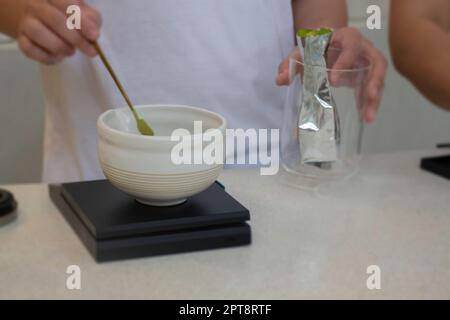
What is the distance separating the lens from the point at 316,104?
857 millimetres

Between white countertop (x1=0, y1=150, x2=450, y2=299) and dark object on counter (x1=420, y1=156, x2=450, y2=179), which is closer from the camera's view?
white countertop (x1=0, y1=150, x2=450, y2=299)

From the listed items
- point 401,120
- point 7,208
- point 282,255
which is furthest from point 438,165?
point 401,120

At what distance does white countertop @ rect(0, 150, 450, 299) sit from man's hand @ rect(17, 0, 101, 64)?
0.58 ft

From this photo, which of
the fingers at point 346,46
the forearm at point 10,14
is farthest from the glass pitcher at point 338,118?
the forearm at point 10,14

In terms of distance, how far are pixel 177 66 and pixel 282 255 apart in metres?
0.44

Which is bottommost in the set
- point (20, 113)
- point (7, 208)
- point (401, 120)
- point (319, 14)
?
point (401, 120)

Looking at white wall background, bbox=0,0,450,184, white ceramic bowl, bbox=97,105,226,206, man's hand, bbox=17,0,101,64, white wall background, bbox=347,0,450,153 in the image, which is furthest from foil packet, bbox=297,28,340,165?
white wall background, bbox=347,0,450,153

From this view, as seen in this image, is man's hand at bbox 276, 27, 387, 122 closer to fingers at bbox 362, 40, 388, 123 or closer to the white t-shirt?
fingers at bbox 362, 40, 388, 123

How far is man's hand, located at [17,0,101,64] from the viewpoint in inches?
33.1

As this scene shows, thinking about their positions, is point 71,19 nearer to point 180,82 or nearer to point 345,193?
point 180,82

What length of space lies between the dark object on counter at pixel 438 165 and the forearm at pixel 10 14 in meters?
0.63

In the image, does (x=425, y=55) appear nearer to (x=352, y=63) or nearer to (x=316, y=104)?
(x=352, y=63)

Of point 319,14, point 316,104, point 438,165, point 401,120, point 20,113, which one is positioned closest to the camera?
point 316,104
